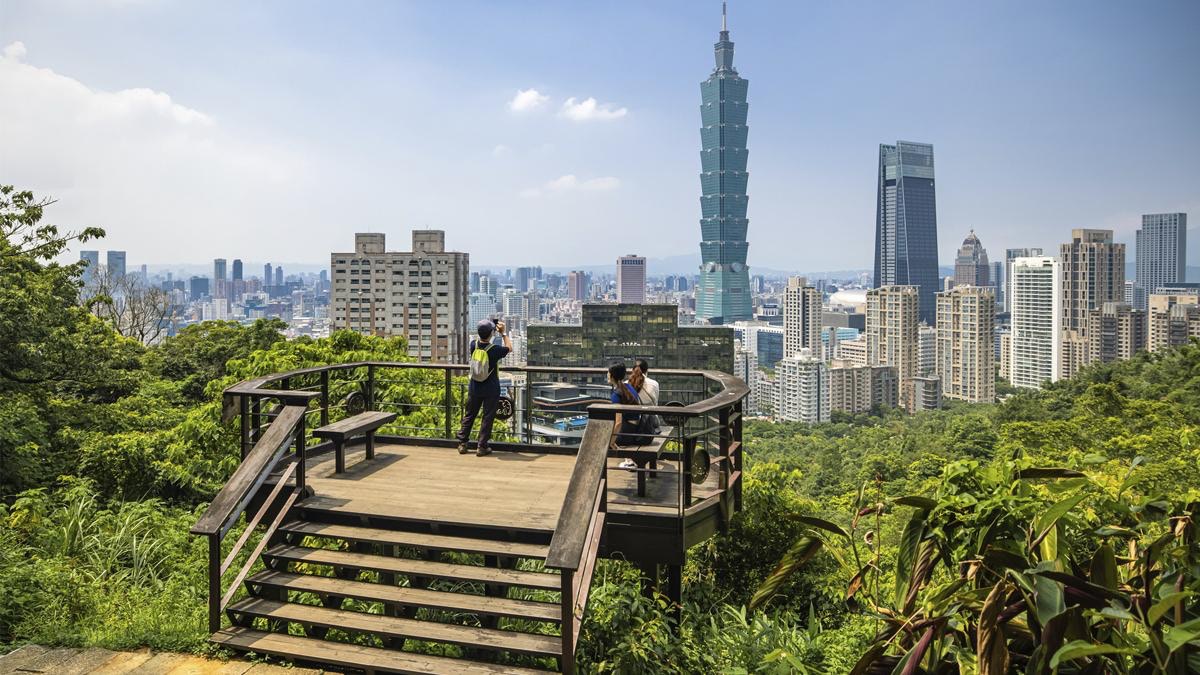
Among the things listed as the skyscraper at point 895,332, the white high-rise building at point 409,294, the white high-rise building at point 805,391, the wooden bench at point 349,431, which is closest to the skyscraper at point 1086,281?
the skyscraper at point 895,332

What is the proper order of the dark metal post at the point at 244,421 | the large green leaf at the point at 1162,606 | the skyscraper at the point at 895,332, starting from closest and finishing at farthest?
the large green leaf at the point at 1162,606
the dark metal post at the point at 244,421
the skyscraper at the point at 895,332

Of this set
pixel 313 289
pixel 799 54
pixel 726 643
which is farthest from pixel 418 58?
pixel 313 289

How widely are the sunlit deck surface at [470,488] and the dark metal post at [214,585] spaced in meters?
0.95

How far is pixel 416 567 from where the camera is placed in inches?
191

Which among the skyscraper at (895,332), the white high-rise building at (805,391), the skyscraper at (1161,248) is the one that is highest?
the skyscraper at (1161,248)

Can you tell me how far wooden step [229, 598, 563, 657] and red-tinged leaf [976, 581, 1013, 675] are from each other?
3091mm

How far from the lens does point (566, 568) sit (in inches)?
→ 149

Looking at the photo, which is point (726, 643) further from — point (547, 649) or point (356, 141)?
point (356, 141)

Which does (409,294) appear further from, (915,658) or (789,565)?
(915,658)

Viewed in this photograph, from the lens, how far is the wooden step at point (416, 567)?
458cm

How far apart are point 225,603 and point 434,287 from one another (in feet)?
175

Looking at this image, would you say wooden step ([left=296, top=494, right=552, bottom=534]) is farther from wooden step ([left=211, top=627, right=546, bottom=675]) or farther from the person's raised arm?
the person's raised arm

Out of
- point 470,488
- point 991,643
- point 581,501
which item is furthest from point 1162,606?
point 470,488

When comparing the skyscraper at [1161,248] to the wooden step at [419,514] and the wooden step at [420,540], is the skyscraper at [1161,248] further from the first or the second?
the wooden step at [420,540]
